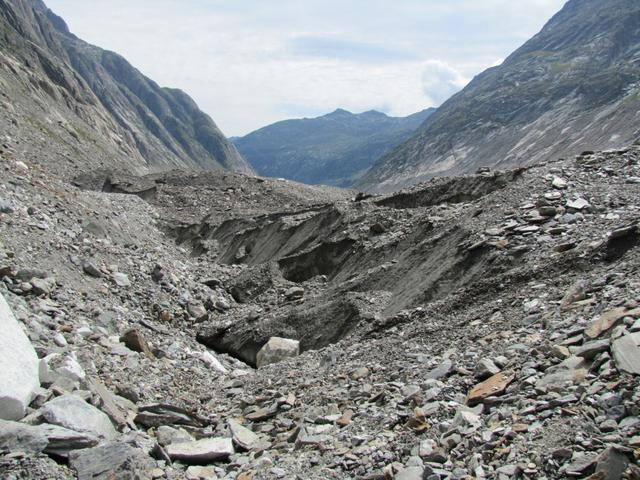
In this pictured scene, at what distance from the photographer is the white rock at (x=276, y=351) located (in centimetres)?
1524

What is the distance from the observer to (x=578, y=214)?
46.6 ft

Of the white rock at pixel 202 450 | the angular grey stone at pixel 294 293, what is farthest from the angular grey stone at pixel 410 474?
the angular grey stone at pixel 294 293

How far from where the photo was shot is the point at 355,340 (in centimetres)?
1406

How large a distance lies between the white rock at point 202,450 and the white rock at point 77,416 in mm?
885

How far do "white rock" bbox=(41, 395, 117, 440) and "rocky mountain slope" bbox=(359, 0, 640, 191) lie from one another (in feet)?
303

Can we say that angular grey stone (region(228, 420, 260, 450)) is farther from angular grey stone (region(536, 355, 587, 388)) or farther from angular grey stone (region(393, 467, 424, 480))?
angular grey stone (region(536, 355, 587, 388))

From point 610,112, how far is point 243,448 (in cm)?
11628

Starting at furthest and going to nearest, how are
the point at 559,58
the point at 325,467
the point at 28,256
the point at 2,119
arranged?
the point at 559,58
the point at 2,119
the point at 28,256
the point at 325,467

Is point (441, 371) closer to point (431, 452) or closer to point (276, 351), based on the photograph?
point (431, 452)

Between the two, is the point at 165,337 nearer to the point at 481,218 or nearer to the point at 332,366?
the point at 332,366

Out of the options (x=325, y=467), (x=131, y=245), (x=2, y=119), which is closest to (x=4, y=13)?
(x=2, y=119)

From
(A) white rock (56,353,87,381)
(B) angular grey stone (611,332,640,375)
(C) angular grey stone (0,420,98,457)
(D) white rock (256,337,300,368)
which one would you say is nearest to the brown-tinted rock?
(B) angular grey stone (611,332,640,375)

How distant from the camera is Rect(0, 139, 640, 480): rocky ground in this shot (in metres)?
6.84

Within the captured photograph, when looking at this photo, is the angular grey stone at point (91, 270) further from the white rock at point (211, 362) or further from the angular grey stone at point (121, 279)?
the white rock at point (211, 362)
